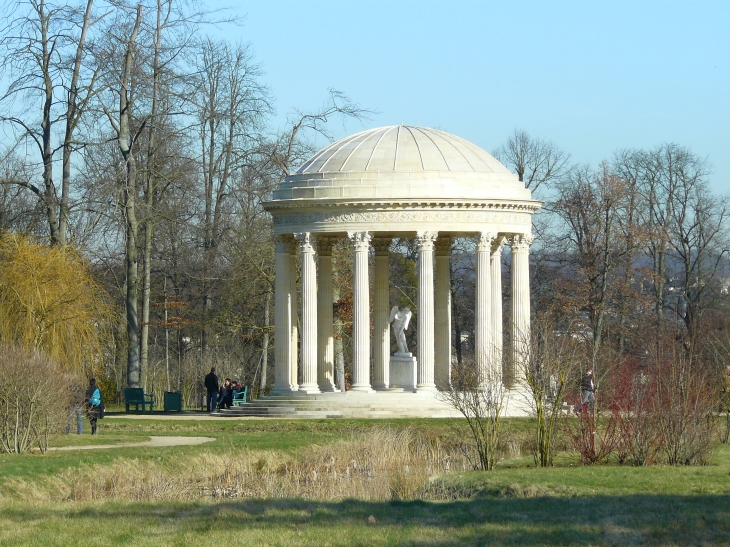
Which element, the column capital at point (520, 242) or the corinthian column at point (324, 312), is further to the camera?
the corinthian column at point (324, 312)

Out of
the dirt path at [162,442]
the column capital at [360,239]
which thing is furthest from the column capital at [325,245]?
the dirt path at [162,442]

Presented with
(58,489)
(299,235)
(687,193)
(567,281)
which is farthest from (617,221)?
(58,489)

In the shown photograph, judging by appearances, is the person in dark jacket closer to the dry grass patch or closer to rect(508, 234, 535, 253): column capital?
rect(508, 234, 535, 253): column capital

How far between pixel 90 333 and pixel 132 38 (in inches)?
607

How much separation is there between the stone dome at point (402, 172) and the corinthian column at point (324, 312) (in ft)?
12.0

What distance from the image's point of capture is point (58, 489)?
33.2m

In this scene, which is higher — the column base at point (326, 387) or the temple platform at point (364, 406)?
the column base at point (326, 387)

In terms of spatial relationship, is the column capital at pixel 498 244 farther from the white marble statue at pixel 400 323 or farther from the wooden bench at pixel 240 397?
the wooden bench at pixel 240 397

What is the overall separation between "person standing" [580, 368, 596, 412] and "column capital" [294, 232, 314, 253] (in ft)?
63.0

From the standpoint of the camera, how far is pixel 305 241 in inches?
2265

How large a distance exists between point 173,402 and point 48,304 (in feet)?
29.1

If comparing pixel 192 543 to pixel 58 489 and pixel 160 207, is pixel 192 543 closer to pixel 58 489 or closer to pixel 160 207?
pixel 58 489

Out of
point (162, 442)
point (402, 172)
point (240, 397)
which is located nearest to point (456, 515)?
point (162, 442)

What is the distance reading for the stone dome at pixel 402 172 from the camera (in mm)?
56094
